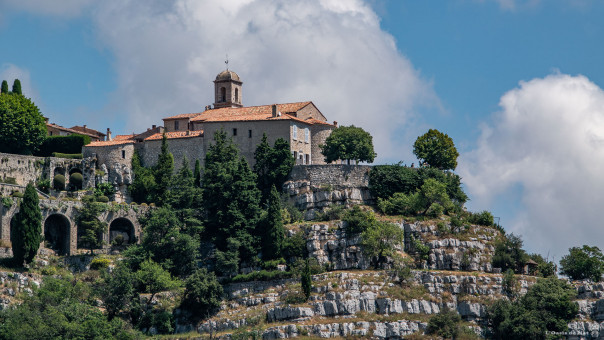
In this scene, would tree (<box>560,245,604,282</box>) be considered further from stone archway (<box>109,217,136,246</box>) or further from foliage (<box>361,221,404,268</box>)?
stone archway (<box>109,217,136,246</box>)

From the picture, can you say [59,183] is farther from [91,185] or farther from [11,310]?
[11,310]

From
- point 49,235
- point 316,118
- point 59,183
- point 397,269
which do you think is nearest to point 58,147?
point 59,183

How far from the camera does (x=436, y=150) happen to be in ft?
367

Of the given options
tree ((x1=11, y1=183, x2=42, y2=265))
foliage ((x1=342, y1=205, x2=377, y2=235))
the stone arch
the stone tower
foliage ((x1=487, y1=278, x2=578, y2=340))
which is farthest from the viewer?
the stone tower

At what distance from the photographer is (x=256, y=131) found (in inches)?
4375

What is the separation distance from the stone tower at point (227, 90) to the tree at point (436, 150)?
68.2ft

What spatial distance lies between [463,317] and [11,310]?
3550cm

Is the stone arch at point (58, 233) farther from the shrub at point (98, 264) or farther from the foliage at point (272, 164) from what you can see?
the foliage at point (272, 164)

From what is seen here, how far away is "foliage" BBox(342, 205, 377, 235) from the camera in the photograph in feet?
329

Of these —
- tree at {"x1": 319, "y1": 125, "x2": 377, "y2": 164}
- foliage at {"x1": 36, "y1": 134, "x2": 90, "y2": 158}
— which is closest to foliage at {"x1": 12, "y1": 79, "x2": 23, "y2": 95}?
foliage at {"x1": 36, "y1": 134, "x2": 90, "y2": 158}

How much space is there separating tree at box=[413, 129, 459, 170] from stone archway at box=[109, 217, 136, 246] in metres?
27.8

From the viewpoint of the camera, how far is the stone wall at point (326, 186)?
106625 mm

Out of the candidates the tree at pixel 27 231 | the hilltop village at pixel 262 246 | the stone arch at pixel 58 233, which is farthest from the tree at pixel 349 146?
the tree at pixel 27 231

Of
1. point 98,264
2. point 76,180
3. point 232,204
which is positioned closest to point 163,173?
point 76,180
